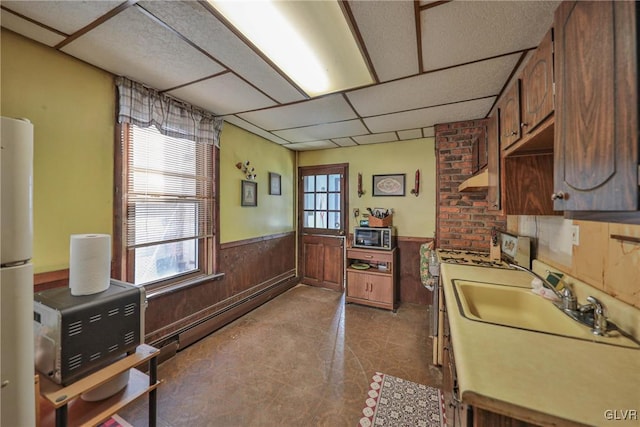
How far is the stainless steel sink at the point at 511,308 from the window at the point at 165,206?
2.46m

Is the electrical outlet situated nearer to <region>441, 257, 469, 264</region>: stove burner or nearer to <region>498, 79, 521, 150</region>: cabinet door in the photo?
<region>498, 79, 521, 150</region>: cabinet door

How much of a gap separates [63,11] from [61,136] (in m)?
0.76

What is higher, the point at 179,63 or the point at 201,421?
the point at 179,63

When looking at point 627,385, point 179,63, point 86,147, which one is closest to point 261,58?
point 179,63

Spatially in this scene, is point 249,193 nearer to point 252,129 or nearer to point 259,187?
point 259,187

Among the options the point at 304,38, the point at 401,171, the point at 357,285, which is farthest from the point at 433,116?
the point at 357,285

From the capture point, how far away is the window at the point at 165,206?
6.57ft

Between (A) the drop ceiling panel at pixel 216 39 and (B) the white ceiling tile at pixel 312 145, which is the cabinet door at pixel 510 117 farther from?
(B) the white ceiling tile at pixel 312 145

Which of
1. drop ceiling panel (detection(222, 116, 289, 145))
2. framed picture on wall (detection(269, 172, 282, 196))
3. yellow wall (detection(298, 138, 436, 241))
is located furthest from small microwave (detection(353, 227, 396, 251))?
drop ceiling panel (detection(222, 116, 289, 145))

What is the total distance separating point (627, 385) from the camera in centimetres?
68

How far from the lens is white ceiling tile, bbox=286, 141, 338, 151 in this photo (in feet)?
12.5

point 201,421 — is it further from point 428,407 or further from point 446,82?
point 446,82

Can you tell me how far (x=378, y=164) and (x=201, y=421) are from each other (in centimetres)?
351

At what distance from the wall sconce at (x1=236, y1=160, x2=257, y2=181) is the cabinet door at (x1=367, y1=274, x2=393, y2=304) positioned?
2.16 meters
